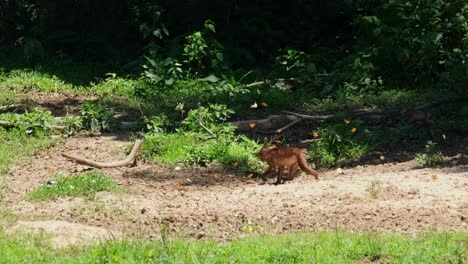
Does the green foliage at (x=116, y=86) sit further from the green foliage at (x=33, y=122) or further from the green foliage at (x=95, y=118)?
the green foliage at (x=33, y=122)

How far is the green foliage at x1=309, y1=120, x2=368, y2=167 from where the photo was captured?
35.6 feet

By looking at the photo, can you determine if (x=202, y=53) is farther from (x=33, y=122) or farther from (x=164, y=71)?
(x=33, y=122)

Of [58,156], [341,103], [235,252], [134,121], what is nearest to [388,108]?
[341,103]

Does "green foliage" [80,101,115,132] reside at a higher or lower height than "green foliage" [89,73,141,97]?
higher

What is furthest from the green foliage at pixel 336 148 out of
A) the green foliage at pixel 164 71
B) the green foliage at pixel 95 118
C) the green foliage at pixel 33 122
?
the green foliage at pixel 164 71

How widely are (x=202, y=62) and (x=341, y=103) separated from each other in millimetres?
3124

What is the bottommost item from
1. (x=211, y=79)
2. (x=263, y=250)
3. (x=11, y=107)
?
(x=11, y=107)

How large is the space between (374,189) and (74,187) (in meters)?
3.15

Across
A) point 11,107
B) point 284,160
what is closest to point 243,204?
point 284,160

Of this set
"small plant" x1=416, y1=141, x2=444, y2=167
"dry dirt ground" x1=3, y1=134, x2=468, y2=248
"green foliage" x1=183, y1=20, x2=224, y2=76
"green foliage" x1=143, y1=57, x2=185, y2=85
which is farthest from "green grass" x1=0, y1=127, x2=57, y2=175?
"small plant" x1=416, y1=141, x2=444, y2=167

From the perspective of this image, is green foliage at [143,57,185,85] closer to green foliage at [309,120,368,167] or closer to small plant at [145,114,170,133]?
small plant at [145,114,170,133]

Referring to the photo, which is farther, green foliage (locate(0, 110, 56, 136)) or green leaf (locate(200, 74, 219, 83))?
green leaf (locate(200, 74, 219, 83))

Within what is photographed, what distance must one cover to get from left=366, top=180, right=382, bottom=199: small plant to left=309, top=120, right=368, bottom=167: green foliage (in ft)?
6.40

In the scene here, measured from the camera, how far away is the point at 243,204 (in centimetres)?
868
